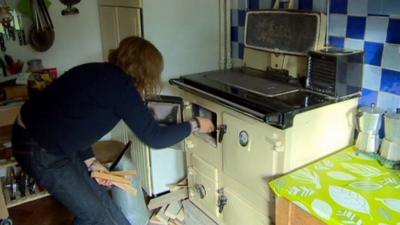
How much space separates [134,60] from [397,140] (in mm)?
945

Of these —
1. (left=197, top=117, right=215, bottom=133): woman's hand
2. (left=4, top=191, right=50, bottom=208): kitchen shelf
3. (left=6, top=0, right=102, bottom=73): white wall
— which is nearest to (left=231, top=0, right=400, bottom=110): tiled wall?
(left=197, top=117, right=215, bottom=133): woman's hand

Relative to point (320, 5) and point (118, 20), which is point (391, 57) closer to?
point (320, 5)

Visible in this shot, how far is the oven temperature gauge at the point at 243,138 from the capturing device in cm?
136

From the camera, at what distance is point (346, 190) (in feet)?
3.56

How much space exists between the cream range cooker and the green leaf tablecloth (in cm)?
9

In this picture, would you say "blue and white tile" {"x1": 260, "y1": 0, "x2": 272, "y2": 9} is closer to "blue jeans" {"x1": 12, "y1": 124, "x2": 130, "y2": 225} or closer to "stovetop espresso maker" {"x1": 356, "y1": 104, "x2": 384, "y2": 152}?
"stovetop espresso maker" {"x1": 356, "y1": 104, "x2": 384, "y2": 152}

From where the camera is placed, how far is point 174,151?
212 cm

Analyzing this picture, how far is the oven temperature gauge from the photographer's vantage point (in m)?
1.36

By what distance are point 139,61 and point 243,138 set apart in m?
0.48

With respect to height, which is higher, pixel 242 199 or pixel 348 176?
pixel 348 176

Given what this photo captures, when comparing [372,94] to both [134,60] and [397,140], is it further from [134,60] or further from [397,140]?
[134,60]

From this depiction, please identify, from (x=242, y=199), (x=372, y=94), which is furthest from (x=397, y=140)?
(x=242, y=199)

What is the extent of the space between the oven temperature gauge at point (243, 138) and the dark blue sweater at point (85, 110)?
304mm

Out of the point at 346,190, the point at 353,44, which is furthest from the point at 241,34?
the point at 346,190
